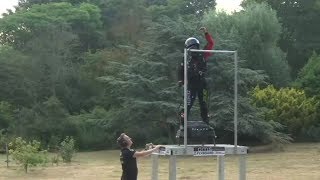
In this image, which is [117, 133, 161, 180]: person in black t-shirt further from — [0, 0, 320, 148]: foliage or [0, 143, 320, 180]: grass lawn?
[0, 0, 320, 148]: foliage

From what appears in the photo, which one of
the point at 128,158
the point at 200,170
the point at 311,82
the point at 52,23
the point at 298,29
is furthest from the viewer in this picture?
the point at 298,29

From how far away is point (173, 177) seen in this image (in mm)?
8047

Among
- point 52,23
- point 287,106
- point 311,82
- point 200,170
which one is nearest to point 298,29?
point 311,82

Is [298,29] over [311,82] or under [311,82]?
over

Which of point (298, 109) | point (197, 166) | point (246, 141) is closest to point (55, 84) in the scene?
point (246, 141)

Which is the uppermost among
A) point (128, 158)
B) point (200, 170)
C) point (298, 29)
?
point (298, 29)

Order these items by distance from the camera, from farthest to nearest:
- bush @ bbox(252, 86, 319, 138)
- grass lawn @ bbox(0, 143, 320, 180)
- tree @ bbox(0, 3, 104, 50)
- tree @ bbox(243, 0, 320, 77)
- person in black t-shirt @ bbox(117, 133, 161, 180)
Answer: tree @ bbox(243, 0, 320, 77) < tree @ bbox(0, 3, 104, 50) < bush @ bbox(252, 86, 319, 138) < grass lawn @ bbox(0, 143, 320, 180) < person in black t-shirt @ bbox(117, 133, 161, 180)

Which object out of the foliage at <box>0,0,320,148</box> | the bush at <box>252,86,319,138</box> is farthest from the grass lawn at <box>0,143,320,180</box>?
the bush at <box>252,86,319,138</box>

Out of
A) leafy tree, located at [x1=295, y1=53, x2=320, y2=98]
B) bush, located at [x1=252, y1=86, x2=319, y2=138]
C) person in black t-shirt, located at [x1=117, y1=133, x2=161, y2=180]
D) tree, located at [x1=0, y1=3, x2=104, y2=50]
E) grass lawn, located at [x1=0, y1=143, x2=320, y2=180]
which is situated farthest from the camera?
tree, located at [x1=0, y1=3, x2=104, y2=50]

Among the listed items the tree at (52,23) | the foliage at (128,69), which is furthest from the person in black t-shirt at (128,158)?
the tree at (52,23)

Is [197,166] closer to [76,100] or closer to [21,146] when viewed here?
[21,146]

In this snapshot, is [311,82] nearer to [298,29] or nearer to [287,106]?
[287,106]

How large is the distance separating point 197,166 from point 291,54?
2656cm

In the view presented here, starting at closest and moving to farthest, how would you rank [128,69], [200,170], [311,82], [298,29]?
[200,170] → [128,69] → [311,82] → [298,29]
